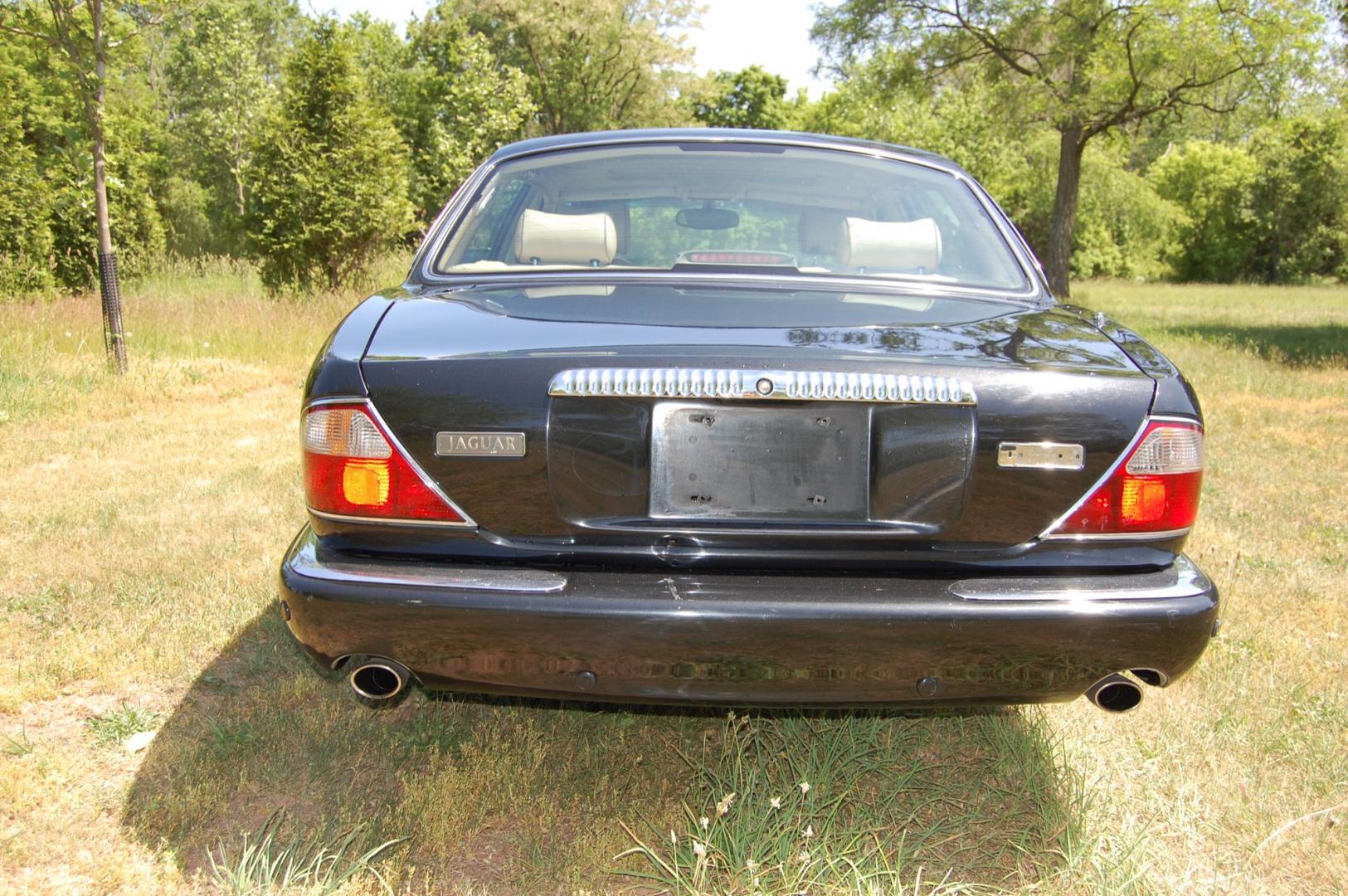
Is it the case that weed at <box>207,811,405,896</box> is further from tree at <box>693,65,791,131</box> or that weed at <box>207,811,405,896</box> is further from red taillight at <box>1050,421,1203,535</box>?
tree at <box>693,65,791,131</box>

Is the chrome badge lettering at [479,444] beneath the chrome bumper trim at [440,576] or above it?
above

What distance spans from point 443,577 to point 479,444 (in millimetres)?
267

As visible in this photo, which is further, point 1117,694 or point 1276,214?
point 1276,214

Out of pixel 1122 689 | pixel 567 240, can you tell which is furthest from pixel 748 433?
pixel 567 240

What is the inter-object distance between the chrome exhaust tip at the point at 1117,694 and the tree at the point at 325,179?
13491 mm

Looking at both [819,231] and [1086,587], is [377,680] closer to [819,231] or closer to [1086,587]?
[1086,587]

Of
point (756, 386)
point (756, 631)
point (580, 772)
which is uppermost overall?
point (756, 386)

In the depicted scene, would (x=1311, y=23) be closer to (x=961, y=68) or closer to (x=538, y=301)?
(x=961, y=68)

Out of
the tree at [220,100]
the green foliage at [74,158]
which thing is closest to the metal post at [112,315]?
the green foliage at [74,158]

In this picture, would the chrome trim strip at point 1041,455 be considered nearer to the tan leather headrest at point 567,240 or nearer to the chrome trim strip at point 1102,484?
the chrome trim strip at point 1102,484

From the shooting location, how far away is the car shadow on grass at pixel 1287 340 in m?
11.4

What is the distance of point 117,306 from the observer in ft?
26.3

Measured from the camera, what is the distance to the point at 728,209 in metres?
3.28

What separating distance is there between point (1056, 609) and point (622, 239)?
1724 millimetres
